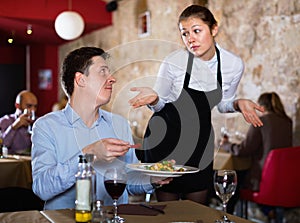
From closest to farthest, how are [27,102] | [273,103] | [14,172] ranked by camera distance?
[14,172]
[273,103]
[27,102]

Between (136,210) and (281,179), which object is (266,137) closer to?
(281,179)

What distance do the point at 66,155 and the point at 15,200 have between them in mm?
505

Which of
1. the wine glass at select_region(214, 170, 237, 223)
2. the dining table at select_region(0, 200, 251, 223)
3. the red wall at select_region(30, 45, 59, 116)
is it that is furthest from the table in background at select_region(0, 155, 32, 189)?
the red wall at select_region(30, 45, 59, 116)

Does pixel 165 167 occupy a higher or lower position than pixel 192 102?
lower

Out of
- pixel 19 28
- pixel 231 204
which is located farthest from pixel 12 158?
pixel 19 28

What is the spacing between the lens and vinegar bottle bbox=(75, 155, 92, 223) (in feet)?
4.74

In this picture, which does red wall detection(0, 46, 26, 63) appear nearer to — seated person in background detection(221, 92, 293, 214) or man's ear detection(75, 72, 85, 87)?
seated person in background detection(221, 92, 293, 214)

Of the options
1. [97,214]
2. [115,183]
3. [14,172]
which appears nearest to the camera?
[97,214]

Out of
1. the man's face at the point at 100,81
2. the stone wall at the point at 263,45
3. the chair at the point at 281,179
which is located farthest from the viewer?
the stone wall at the point at 263,45

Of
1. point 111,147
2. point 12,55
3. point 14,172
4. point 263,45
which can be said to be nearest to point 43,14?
point 12,55

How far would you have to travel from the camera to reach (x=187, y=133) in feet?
7.96

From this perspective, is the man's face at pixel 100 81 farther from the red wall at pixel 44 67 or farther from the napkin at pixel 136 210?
the red wall at pixel 44 67

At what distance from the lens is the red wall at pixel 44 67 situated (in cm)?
1049

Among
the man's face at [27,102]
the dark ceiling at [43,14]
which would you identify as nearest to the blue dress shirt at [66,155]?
the man's face at [27,102]
